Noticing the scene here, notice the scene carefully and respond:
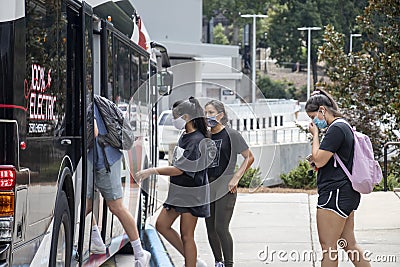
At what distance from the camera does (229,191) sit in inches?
342

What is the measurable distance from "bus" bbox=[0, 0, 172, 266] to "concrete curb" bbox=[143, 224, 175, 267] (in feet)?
2.61

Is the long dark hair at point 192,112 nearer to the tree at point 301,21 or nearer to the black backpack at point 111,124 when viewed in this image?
the black backpack at point 111,124

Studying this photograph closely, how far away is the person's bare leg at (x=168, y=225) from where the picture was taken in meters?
8.59

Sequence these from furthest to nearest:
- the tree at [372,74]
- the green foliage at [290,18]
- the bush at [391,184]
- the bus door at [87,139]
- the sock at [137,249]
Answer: the green foliage at [290,18] < the bush at [391,184] < the tree at [372,74] < the sock at [137,249] < the bus door at [87,139]

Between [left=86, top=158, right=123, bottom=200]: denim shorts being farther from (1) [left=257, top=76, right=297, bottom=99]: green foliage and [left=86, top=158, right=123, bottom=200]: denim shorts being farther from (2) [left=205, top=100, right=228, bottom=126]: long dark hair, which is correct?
(1) [left=257, top=76, right=297, bottom=99]: green foliage

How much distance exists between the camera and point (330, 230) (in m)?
7.54

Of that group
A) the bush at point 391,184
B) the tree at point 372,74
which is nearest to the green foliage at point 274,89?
the bush at point 391,184

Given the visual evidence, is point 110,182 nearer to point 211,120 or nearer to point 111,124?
point 111,124

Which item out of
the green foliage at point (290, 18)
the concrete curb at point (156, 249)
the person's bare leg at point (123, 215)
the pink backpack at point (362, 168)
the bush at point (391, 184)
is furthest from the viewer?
the green foliage at point (290, 18)

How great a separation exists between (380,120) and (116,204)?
1010 cm

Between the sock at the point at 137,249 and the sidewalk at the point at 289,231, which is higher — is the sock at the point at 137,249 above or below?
above

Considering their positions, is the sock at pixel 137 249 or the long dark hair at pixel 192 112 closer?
the long dark hair at pixel 192 112

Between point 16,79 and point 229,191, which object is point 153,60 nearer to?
point 229,191

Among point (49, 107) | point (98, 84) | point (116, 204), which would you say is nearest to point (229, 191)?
point (116, 204)
